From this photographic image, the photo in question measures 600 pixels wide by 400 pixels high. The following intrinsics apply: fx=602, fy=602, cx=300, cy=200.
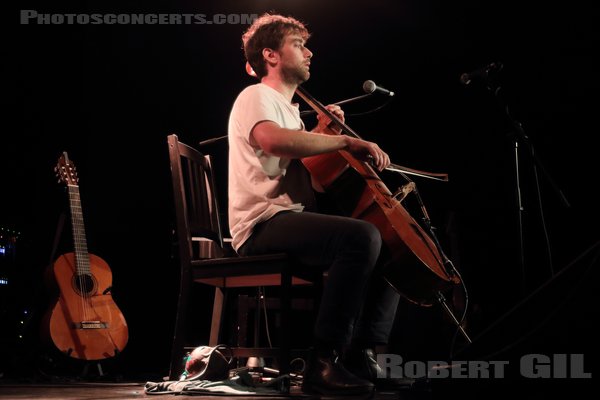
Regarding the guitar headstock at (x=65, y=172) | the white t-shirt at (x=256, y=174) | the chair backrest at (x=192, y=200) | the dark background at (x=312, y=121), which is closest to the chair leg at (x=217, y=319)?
the chair backrest at (x=192, y=200)

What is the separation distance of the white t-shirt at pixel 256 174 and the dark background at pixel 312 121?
2.30 meters

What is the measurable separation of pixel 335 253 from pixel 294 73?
808 millimetres

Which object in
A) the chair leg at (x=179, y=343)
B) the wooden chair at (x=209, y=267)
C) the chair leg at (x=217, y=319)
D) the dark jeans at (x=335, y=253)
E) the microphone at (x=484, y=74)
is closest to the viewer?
the dark jeans at (x=335, y=253)

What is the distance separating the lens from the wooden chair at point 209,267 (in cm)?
206

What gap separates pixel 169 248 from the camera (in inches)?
175

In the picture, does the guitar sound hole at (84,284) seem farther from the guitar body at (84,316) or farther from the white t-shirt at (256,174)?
the white t-shirt at (256,174)

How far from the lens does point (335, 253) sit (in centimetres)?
198

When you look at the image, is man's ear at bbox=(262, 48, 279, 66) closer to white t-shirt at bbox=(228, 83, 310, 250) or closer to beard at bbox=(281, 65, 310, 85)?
beard at bbox=(281, 65, 310, 85)

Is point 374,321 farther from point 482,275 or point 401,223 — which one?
point 482,275

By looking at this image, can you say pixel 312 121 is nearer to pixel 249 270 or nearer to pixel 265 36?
pixel 265 36

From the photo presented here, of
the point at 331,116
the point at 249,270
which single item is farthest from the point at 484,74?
the point at 249,270

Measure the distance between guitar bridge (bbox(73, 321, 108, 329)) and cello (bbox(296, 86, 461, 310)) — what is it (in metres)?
1.88

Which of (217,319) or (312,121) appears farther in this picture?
(312,121)

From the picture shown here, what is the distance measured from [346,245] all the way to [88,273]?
217 cm
